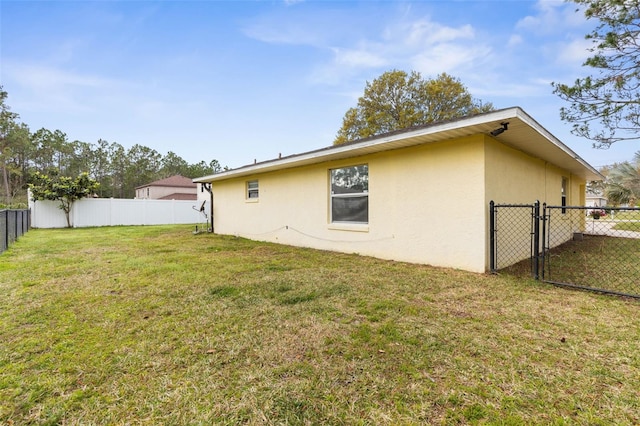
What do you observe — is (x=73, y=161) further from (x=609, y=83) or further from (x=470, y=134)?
(x=609, y=83)

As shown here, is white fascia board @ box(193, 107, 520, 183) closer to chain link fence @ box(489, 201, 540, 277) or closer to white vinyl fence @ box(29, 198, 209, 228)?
chain link fence @ box(489, 201, 540, 277)

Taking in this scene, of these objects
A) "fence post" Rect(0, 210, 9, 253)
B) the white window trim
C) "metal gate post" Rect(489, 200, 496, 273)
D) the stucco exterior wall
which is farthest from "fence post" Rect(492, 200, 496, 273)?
"fence post" Rect(0, 210, 9, 253)

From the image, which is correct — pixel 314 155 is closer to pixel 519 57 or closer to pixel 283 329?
pixel 283 329

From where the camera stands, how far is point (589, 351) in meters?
2.22

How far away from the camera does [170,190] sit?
3309cm

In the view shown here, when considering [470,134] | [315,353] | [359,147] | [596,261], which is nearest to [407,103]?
[359,147]

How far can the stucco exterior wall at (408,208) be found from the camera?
491 centimetres

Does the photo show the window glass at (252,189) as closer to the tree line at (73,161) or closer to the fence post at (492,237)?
the fence post at (492,237)

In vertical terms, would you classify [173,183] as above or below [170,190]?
above

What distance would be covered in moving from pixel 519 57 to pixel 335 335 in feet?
37.8

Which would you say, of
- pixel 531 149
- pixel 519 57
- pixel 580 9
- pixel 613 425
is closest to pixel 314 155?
pixel 531 149

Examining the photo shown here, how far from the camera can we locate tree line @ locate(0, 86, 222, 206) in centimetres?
2391

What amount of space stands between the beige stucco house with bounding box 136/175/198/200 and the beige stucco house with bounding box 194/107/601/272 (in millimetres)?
27520

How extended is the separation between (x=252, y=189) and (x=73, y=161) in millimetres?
38481
